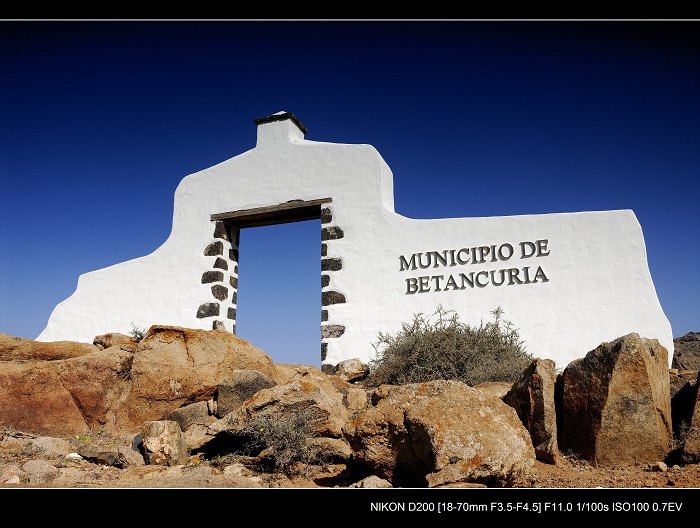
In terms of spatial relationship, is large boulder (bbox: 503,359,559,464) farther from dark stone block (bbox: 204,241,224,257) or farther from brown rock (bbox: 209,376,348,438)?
dark stone block (bbox: 204,241,224,257)

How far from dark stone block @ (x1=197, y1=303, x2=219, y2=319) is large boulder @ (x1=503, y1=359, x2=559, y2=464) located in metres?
6.51

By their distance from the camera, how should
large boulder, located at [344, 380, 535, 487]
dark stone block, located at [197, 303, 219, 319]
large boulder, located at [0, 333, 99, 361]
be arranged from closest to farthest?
large boulder, located at [344, 380, 535, 487]
large boulder, located at [0, 333, 99, 361]
dark stone block, located at [197, 303, 219, 319]

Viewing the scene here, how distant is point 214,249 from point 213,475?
22.3 feet

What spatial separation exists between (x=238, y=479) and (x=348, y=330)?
17.4 feet

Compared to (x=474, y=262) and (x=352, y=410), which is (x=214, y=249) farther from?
(x=352, y=410)

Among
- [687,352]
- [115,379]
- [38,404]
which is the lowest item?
[38,404]

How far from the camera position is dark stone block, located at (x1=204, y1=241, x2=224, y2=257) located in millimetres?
10055

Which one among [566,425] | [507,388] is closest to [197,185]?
[507,388]

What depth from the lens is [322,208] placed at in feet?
31.1

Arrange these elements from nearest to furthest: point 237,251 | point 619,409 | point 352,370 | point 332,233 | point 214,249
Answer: point 619,409
point 352,370
point 332,233
point 214,249
point 237,251

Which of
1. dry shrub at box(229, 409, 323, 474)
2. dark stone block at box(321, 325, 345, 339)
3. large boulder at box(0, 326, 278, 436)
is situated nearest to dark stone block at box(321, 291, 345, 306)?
dark stone block at box(321, 325, 345, 339)

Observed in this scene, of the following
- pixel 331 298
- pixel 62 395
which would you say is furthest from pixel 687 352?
pixel 62 395

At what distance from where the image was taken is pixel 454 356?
638 centimetres
